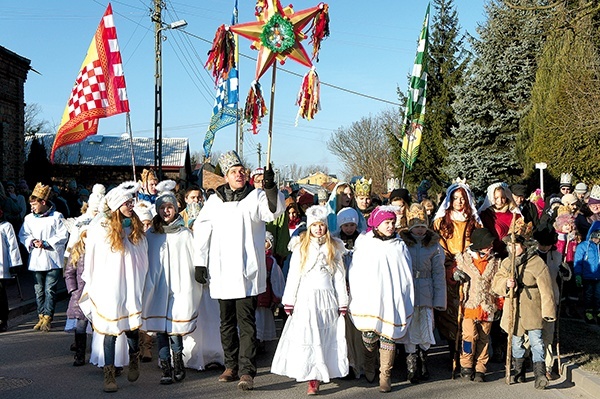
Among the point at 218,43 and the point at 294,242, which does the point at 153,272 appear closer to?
the point at 294,242

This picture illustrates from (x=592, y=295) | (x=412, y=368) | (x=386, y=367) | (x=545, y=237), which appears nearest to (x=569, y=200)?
(x=592, y=295)

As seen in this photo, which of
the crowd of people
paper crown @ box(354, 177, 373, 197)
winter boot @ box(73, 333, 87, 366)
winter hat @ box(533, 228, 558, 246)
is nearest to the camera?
the crowd of people

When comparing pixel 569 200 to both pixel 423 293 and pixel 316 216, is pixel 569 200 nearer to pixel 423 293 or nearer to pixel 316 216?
pixel 423 293

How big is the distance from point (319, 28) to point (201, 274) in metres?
2.89

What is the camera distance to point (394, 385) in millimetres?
6664

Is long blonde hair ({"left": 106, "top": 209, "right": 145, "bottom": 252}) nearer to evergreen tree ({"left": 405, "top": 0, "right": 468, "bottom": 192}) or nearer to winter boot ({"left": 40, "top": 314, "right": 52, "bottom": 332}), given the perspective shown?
winter boot ({"left": 40, "top": 314, "right": 52, "bottom": 332})

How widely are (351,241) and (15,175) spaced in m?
16.7

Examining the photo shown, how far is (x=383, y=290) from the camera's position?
6387 mm

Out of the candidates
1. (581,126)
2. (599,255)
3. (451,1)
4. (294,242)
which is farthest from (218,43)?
(451,1)

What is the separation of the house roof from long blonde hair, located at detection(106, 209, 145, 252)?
39.7 metres

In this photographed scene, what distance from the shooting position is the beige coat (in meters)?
6.50

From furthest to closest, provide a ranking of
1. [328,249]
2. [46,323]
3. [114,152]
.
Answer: [114,152] → [46,323] → [328,249]

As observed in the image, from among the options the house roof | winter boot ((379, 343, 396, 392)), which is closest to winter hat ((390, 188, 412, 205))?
winter boot ((379, 343, 396, 392))

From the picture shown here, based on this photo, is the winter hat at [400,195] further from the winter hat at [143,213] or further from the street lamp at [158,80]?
the street lamp at [158,80]
